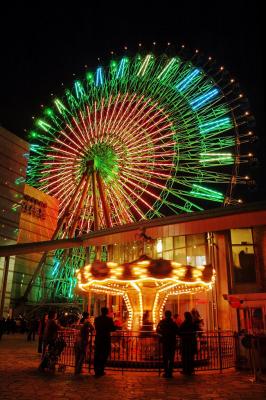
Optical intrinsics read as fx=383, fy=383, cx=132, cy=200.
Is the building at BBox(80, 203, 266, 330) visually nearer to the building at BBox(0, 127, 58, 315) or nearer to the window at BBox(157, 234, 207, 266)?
the window at BBox(157, 234, 207, 266)

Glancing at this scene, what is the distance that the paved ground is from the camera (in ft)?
22.7

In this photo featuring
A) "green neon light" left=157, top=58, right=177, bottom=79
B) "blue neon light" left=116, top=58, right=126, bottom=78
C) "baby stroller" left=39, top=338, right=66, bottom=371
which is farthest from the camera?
"blue neon light" left=116, top=58, right=126, bottom=78

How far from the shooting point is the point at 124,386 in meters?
8.04

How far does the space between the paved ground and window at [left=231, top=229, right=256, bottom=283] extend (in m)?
10.9

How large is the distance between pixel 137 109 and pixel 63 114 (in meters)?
6.54

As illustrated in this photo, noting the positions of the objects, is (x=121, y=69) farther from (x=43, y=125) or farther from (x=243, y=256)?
(x=243, y=256)

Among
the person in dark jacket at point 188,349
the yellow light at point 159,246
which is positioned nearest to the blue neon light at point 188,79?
the yellow light at point 159,246

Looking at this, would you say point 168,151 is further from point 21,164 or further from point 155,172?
point 21,164

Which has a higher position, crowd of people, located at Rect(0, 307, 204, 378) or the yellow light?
the yellow light

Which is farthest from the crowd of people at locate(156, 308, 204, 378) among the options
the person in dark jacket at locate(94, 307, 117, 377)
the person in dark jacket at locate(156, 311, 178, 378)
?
the person in dark jacket at locate(94, 307, 117, 377)

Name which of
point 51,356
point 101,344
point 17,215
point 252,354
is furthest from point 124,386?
point 17,215

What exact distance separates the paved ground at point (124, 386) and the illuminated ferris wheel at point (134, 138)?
16370mm

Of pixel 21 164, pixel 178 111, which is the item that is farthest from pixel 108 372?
pixel 21 164

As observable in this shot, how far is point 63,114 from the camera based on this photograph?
99.3 ft
